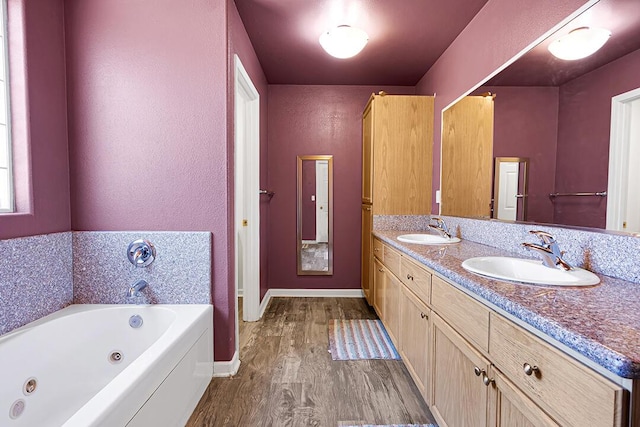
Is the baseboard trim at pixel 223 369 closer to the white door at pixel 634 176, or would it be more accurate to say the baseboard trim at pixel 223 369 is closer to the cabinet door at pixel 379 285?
the cabinet door at pixel 379 285

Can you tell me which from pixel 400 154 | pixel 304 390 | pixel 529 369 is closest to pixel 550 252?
pixel 529 369

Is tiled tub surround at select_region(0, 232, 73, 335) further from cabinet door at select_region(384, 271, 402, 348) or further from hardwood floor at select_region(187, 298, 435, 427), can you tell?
cabinet door at select_region(384, 271, 402, 348)

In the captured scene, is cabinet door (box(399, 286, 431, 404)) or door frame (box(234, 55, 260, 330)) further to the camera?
door frame (box(234, 55, 260, 330))

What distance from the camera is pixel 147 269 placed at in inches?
73.2

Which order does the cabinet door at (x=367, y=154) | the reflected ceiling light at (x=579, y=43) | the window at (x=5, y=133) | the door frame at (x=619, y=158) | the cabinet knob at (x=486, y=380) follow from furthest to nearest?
1. the cabinet door at (x=367, y=154)
2. the window at (x=5, y=133)
3. the reflected ceiling light at (x=579, y=43)
4. the door frame at (x=619, y=158)
5. the cabinet knob at (x=486, y=380)

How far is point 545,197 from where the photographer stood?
4.81 feet

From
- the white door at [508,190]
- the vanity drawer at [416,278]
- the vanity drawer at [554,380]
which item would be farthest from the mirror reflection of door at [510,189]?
the vanity drawer at [554,380]

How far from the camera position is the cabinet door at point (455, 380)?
3.45 feet

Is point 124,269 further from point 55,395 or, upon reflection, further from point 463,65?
point 463,65

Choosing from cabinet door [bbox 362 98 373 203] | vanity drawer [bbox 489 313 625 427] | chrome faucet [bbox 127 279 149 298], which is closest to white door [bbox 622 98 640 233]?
vanity drawer [bbox 489 313 625 427]

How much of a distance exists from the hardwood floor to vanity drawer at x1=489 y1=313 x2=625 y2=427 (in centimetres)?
92

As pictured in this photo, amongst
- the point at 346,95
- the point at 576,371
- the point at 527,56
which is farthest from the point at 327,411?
the point at 346,95

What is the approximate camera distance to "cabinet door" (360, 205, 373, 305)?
302cm

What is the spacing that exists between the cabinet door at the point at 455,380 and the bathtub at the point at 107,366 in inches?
46.2
